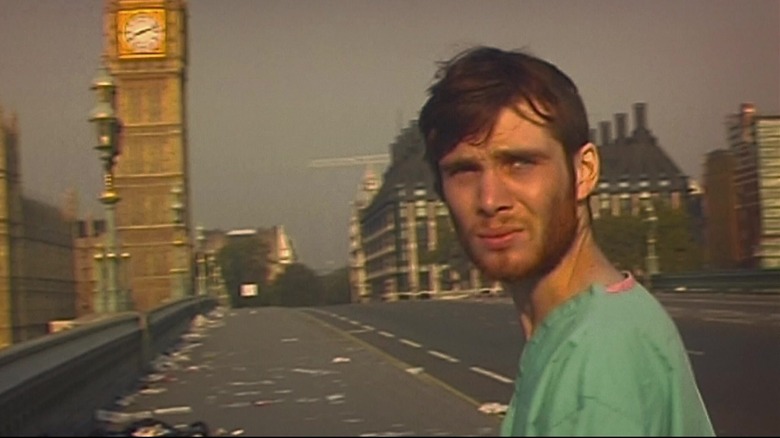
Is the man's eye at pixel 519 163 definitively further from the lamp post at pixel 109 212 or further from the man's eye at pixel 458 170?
the lamp post at pixel 109 212

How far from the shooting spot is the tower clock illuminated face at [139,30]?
14.3 feet

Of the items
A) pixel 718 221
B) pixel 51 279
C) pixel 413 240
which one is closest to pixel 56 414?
pixel 413 240

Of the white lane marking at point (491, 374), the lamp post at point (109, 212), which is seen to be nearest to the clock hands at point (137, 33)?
the lamp post at point (109, 212)

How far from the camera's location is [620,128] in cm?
325

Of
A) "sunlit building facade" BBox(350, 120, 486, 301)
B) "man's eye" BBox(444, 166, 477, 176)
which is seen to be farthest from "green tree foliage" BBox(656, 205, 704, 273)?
"man's eye" BBox(444, 166, 477, 176)

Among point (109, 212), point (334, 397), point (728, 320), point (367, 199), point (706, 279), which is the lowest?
point (728, 320)

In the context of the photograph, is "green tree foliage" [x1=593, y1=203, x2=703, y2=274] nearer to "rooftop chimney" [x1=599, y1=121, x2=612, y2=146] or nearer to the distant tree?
the distant tree

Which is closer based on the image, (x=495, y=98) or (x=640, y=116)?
(x=495, y=98)

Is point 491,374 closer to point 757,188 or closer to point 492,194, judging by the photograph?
point 757,188

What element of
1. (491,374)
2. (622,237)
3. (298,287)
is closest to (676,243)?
(622,237)

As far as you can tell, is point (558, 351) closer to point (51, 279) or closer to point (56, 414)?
point (56, 414)

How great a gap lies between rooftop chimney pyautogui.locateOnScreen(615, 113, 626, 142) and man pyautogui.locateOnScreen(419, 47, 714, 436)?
3.93ft

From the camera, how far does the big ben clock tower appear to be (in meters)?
4.34

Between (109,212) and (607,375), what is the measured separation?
9631 mm
